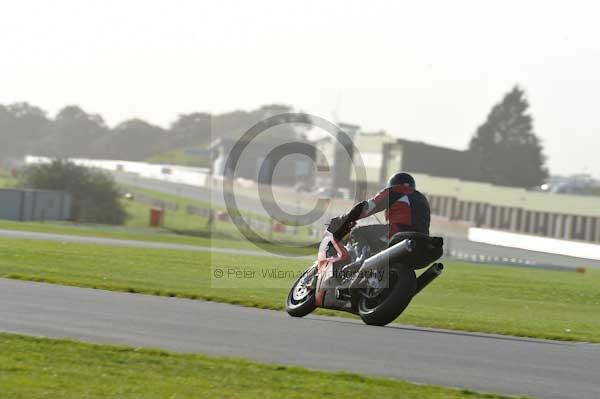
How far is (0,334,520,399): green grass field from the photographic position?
8453 millimetres

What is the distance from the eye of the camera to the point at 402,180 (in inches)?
534

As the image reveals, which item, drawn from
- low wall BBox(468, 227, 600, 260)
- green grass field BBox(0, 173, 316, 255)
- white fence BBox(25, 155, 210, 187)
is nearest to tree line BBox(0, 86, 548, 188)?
white fence BBox(25, 155, 210, 187)

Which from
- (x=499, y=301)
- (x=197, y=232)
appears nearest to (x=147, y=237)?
(x=197, y=232)

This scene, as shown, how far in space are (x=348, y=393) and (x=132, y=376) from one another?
183cm

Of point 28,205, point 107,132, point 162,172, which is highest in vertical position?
point 107,132

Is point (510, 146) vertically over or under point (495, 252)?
over

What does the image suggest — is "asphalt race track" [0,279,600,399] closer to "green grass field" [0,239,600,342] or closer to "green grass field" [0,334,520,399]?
A: "green grass field" [0,334,520,399]

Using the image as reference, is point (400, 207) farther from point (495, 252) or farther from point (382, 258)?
point (495, 252)

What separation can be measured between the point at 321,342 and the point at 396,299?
1.54m

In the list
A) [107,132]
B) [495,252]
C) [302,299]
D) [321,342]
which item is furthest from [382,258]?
[107,132]

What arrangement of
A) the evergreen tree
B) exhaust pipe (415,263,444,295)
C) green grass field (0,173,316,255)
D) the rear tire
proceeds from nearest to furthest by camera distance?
the rear tire < exhaust pipe (415,263,444,295) < green grass field (0,173,316,255) < the evergreen tree

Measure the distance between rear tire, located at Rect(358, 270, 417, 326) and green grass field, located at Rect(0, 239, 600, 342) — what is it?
5.79ft

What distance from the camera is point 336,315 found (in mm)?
15500

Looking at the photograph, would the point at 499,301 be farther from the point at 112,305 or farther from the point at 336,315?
the point at 112,305
